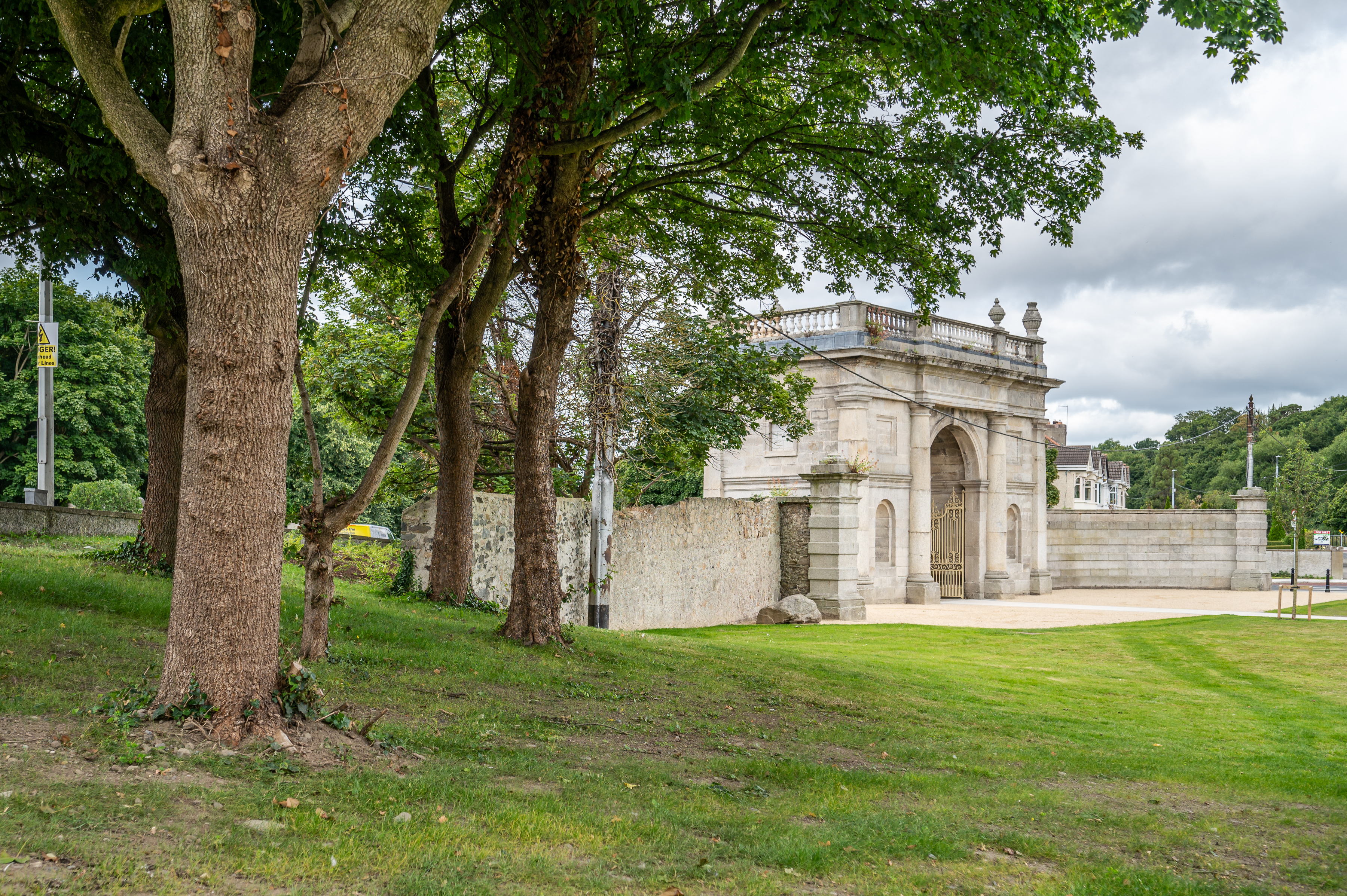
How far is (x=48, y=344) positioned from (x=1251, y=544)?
3712 cm

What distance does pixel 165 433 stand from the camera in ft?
40.0

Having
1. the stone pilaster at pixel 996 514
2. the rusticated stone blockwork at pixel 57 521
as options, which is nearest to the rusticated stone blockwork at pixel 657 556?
the rusticated stone blockwork at pixel 57 521

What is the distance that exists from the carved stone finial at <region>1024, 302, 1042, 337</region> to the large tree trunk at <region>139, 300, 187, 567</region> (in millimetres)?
30744

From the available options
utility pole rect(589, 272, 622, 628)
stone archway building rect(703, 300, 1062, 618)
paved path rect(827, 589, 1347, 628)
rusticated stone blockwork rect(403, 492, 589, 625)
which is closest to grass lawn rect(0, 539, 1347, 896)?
rusticated stone blockwork rect(403, 492, 589, 625)

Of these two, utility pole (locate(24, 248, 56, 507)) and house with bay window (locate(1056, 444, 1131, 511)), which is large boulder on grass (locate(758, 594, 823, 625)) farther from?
house with bay window (locate(1056, 444, 1131, 511))

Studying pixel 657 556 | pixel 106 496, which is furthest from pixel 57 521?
pixel 657 556

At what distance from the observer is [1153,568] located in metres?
37.8

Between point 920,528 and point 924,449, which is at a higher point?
point 924,449

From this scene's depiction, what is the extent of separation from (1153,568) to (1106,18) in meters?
33.3

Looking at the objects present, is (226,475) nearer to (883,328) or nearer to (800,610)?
(800,610)

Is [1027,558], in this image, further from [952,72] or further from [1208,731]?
[952,72]

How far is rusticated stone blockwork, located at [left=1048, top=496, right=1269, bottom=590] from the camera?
36812 millimetres

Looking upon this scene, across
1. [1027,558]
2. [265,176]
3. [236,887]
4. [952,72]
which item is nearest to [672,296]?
[952,72]

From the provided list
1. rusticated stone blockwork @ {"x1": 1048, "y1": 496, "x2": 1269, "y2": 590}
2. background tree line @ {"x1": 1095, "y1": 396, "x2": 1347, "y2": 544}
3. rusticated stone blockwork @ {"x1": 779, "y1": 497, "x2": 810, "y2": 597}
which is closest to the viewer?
rusticated stone blockwork @ {"x1": 779, "y1": 497, "x2": 810, "y2": 597}
